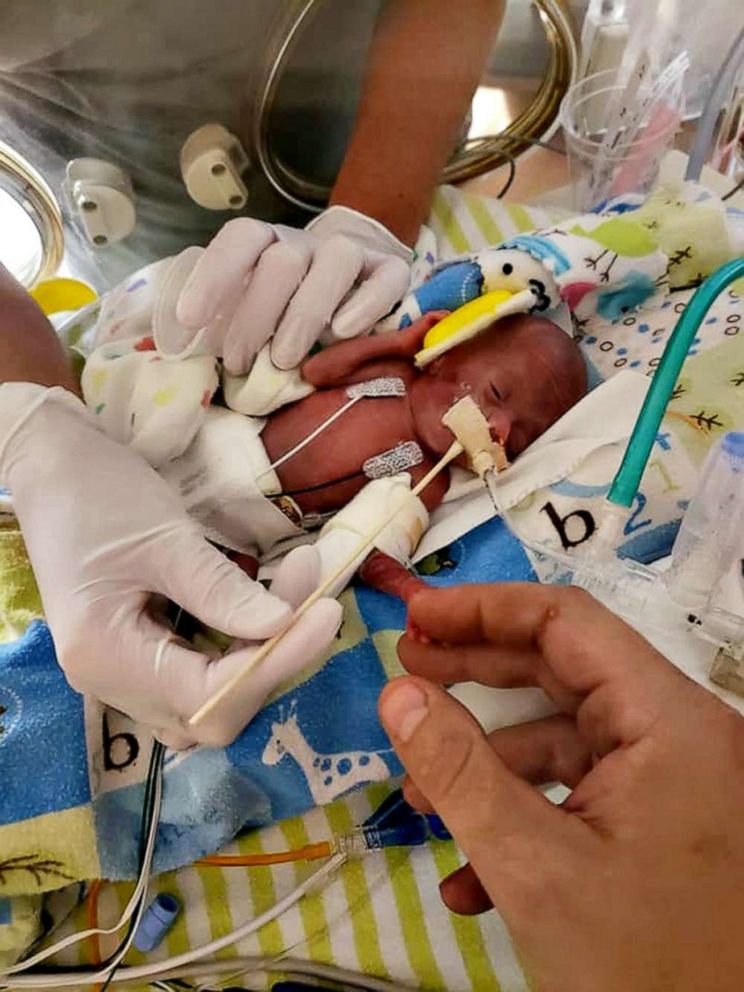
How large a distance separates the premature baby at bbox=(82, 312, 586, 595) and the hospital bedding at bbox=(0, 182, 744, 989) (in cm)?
13

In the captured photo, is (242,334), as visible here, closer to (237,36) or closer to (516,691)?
(237,36)

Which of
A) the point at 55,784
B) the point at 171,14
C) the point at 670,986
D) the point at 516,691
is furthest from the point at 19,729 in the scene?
the point at 171,14

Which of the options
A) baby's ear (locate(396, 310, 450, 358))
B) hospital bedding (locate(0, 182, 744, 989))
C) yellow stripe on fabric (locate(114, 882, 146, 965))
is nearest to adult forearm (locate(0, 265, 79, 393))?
hospital bedding (locate(0, 182, 744, 989))

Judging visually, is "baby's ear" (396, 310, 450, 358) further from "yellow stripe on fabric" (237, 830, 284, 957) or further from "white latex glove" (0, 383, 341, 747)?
"yellow stripe on fabric" (237, 830, 284, 957)

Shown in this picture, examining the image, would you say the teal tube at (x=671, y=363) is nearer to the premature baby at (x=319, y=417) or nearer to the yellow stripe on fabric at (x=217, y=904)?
the premature baby at (x=319, y=417)

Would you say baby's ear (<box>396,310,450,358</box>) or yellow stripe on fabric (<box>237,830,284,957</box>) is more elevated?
baby's ear (<box>396,310,450,358</box>)

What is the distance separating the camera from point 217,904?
1.00 m

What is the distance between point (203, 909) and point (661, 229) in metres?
0.97

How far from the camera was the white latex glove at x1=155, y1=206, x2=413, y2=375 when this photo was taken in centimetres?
108

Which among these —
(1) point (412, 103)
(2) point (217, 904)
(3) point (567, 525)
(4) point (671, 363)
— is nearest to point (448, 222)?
(1) point (412, 103)

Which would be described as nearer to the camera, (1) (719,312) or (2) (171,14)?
(2) (171,14)

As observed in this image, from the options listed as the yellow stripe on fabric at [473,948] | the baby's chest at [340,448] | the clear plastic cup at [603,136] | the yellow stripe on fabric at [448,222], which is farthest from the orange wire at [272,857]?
the clear plastic cup at [603,136]

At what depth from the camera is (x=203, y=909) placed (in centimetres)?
100

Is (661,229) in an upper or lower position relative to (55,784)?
upper
